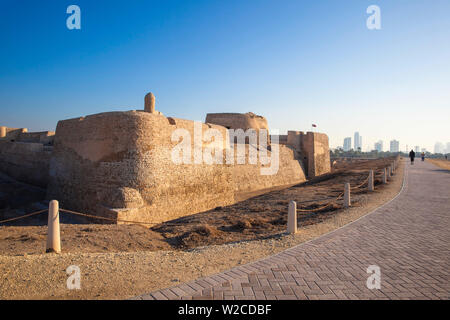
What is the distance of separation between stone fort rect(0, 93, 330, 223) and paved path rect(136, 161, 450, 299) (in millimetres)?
6958

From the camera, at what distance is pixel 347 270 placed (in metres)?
3.96

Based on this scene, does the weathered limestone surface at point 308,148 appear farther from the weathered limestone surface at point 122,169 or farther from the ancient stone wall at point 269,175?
the weathered limestone surface at point 122,169

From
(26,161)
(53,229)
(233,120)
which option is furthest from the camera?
(233,120)

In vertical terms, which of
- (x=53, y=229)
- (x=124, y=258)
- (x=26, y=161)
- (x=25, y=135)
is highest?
(x=25, y=135)

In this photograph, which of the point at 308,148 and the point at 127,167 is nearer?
the point at 127,167

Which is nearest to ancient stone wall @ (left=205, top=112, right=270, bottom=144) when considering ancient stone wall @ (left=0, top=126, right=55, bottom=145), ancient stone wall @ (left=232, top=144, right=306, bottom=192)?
ancient stone wall @ (left=232, top=144, right=306, bottom=192)

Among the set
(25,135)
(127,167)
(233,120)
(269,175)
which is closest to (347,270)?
(127,167)

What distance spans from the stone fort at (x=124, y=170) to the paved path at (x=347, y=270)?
6958 mm

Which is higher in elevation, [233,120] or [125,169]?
[233,120]

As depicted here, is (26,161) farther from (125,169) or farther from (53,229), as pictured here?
(53,229)

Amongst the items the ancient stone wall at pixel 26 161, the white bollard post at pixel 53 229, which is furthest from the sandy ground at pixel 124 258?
the ancient stone wall at pixel 26 161

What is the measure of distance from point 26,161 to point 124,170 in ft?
30.3
